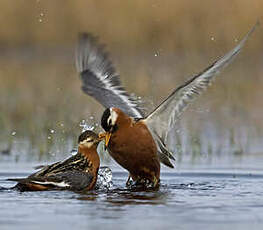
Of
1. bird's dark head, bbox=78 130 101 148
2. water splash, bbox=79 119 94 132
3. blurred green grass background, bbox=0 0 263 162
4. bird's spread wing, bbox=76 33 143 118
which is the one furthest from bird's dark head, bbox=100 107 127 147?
blurred green grass background, bbox=0 0 263 162

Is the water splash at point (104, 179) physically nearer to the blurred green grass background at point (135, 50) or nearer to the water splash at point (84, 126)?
the water splash at point (84, 126)

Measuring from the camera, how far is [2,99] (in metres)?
21.2

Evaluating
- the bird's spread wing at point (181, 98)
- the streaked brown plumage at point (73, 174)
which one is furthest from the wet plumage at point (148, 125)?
the streaked brown plumage at point (73, 174)

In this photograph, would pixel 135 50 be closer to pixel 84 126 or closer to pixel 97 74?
pixel 84 126

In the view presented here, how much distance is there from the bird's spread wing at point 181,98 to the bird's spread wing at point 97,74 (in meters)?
1.03

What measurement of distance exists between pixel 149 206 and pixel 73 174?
1889 millimetres

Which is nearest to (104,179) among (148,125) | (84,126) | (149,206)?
(148,125)

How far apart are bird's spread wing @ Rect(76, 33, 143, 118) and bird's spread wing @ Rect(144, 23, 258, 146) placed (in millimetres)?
1032

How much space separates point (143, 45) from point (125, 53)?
60cm

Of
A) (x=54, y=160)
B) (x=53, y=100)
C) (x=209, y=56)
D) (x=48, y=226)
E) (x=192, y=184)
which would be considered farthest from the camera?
(x=209, y=56)

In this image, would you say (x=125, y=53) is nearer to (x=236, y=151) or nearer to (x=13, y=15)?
(x=13, y=15)

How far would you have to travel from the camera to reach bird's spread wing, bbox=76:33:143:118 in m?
15.1

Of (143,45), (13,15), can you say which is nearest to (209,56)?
(143,45)

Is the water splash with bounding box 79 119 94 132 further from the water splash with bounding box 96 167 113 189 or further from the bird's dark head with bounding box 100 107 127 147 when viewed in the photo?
the bird's dark head with bounding box 100 107 127 147
